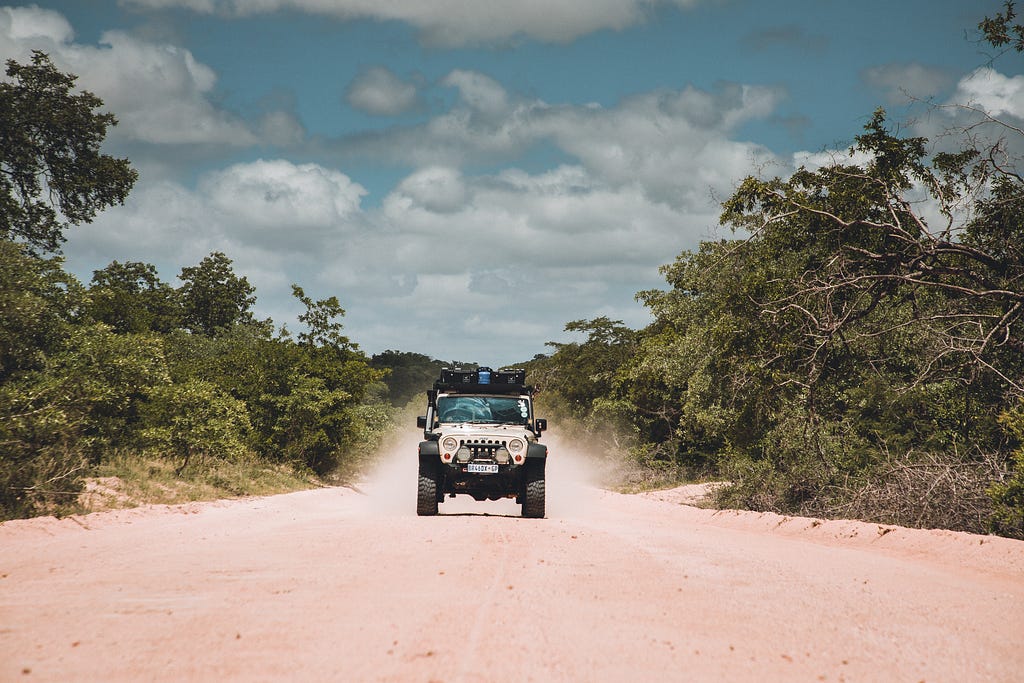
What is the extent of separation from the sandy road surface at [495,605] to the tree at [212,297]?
63381mm

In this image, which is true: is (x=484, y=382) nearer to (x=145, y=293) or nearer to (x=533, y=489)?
(x=533, y=489)

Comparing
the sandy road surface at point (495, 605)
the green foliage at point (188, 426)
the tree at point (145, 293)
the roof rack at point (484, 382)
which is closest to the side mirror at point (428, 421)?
the roof rack at point (484, 382)

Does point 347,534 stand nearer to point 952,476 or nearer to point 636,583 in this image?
point 636,583

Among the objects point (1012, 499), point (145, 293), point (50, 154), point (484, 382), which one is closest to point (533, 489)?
point (484, 382)

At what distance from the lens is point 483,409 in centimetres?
1614

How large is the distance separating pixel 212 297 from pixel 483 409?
62914mm

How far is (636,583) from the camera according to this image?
8211 mm

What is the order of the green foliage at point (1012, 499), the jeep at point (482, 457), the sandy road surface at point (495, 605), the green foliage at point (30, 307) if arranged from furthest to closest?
the green foliage at point (30, 307) < the jeep at point (482, 457) < the green foliage at point (1012, 499) < the sandy road surface at point (495, 605)

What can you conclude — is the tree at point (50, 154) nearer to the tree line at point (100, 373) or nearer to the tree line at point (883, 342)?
the tree line at point (100, 373)

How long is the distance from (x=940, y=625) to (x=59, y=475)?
13.1 metres

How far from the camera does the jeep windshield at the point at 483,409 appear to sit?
16.0m

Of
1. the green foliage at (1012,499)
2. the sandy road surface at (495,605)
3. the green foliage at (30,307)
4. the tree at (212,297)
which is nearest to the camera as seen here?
the sandy road surface at (495,605)

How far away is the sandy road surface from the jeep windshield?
3.45m

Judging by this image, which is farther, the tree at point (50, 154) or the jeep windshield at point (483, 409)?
the tree at point (50, 154)
